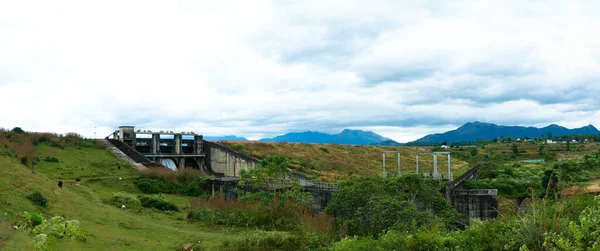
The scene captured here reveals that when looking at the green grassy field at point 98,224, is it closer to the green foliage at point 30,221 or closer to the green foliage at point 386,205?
the green foliage at point 30,221

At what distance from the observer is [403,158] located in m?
77.1

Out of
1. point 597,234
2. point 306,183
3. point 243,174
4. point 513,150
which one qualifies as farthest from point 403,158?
point 597,234

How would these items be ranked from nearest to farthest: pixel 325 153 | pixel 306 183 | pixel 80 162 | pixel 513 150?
pixel 306 183 → pixel 80 162 → pixel 325 153 → pixel 513 150

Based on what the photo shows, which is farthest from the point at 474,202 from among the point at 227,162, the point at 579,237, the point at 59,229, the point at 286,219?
the point at 227,162

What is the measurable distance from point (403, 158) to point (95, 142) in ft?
164

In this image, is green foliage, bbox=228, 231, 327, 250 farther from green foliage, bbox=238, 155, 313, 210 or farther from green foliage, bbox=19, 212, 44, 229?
green foliage, bbox=19, 212, 44, 229

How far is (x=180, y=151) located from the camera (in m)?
60.8

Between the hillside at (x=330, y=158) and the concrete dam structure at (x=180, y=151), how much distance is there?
14.7 feet

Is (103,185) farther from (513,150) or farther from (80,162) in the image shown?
(513,150)

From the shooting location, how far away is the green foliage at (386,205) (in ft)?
65.2

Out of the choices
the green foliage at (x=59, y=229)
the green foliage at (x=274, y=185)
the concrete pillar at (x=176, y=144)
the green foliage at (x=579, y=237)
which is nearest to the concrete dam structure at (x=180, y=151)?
the concrete pillar at (x=176, y=144)

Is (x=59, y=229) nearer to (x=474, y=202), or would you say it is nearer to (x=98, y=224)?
(x=98, y=224)

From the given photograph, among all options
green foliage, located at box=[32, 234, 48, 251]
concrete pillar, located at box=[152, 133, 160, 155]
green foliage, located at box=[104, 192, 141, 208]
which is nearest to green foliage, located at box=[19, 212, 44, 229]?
green foliage, located at box=[32, 234, 48, 251]

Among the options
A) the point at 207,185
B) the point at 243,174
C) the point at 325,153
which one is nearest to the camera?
the point at 243,174
